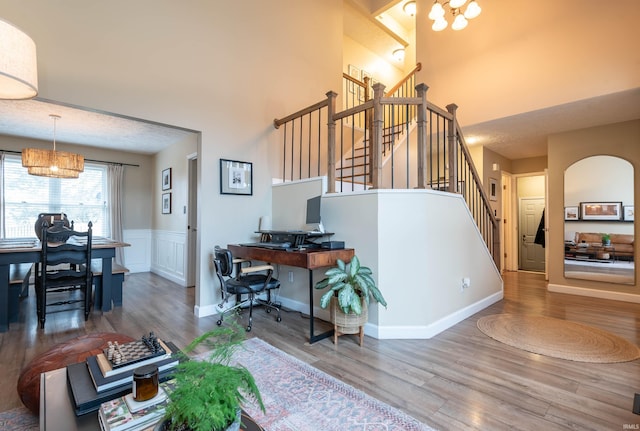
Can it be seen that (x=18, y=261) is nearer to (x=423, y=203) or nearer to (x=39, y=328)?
(x=39, y=328)

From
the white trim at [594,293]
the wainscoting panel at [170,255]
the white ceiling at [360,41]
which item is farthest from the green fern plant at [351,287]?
the white trim at [594,293]

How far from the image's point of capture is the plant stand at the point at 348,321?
268 cm

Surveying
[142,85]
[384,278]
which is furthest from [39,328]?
[384,278]

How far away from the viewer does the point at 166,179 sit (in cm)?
586

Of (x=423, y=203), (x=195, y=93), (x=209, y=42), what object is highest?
(x=209, y=42)

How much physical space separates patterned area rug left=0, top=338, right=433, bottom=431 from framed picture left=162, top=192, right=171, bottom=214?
4.30 metres

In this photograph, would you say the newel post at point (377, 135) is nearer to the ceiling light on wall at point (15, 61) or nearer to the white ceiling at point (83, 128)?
the white ceiling at point (83, 128)

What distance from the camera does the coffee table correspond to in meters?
1.03

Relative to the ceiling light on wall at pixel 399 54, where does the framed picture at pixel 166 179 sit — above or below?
below

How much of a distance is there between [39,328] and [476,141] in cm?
680

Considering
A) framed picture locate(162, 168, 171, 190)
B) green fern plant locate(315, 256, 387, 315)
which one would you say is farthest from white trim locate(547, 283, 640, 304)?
framed picture locate(162, 168, 171, 190)

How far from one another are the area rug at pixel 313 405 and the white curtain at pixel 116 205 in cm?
503

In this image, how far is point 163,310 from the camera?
12.2 ft

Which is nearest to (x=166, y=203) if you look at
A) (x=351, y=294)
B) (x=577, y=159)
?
(x=351, y=294)
